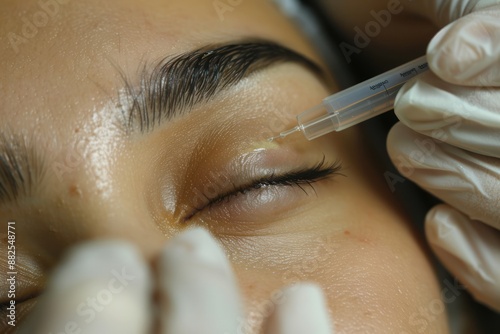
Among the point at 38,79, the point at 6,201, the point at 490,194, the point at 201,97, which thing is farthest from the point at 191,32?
the point at 490,194

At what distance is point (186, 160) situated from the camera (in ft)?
2.63

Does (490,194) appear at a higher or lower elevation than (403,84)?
lower

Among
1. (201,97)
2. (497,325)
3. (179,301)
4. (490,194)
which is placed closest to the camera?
(179,301)

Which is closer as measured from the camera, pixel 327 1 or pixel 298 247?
pixel 298 247

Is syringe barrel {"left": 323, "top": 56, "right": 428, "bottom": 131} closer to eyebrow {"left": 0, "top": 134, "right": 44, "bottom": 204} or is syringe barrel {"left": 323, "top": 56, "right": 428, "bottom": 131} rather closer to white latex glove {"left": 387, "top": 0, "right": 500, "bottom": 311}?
white latex glove {"left": 387, "top": 0, "right": 500, "bottom": 311}

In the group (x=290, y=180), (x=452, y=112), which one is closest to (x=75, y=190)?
(x=290, y=180)

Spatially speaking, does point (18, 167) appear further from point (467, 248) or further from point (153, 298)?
point (467, 248)

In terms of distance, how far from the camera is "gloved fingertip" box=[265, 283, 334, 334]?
706 millimetres

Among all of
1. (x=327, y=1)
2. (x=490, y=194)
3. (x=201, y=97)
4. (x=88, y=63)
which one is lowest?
(x=490, y=194)

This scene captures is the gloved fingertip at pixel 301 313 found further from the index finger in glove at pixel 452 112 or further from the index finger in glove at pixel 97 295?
the index finger in glove at pixel 452 112

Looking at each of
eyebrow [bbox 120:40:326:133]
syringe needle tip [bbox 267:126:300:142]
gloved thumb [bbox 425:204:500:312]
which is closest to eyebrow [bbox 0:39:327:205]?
eyebrow [bbox 120:40:326:133]

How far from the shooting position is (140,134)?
757mm

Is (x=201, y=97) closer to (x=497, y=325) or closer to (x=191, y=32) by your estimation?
(x=191, y=32)

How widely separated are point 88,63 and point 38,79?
8cm
